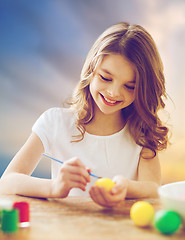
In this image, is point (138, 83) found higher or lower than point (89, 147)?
higher

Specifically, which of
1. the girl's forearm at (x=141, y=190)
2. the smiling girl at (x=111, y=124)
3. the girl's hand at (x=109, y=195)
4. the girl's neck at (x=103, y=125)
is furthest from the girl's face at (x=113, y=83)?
the girl's hand at (x=109, y=195)

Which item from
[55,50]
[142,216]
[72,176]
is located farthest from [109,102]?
[55,50]

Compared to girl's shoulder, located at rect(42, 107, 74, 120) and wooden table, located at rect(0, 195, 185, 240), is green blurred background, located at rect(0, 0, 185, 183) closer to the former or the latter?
girl's shoulder, located at rect(42, 107, 74, 120)

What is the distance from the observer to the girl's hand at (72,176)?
104 centimetres

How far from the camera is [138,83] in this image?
145 cm

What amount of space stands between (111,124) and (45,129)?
0.34 m

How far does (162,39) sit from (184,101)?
2.05 feet

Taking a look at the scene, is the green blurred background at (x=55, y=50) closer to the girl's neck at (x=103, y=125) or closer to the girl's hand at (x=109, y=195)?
the girl's neck at (x=103, y=125)

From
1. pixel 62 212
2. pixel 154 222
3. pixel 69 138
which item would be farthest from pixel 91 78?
pixel 154 222

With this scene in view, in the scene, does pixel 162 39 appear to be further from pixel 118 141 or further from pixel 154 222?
pixel 154 222

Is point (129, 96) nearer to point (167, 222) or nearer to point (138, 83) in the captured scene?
point (138, 83)

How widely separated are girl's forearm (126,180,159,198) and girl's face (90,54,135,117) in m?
0.37

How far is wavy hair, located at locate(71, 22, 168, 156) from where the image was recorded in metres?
1.47

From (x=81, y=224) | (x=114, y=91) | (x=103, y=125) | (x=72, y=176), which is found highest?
(x=114, y=91)
